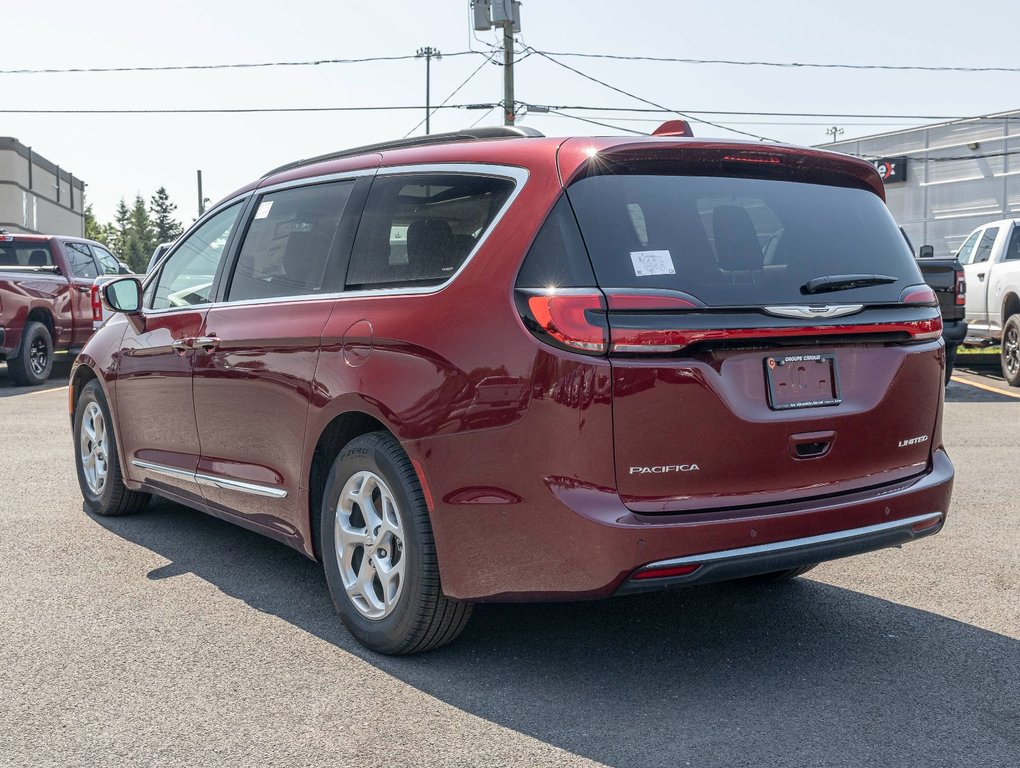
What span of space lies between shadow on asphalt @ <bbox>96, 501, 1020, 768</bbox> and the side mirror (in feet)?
4.72

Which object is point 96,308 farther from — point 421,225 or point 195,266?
point 421,225

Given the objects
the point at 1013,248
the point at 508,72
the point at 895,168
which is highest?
the point at 508,72

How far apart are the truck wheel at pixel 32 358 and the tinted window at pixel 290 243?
416 inches

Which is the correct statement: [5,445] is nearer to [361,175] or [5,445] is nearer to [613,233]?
[361,175]

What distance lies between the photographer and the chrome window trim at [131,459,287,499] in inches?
187

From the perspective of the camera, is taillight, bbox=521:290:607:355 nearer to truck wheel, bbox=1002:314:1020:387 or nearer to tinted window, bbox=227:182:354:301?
tinted window, bbox=227:182:354:301

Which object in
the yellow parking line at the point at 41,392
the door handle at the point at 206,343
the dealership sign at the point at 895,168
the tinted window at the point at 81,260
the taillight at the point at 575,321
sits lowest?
the yellow parking line at the point at 41,392

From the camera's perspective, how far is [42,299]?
15023 mm

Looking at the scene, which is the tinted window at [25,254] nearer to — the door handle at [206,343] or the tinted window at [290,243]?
the door handle at [206,343]

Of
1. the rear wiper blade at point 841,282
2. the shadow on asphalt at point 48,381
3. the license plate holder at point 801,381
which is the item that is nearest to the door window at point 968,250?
the shadow on asphalt at point 48,381

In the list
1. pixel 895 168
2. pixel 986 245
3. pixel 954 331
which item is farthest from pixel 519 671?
pixel 895 168

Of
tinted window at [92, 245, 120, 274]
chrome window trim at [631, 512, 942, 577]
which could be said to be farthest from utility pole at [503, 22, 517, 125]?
chrome window trim at [631, 512, 942, 577]

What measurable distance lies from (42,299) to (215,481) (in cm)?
1100

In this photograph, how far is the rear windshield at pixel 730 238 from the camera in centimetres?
354
